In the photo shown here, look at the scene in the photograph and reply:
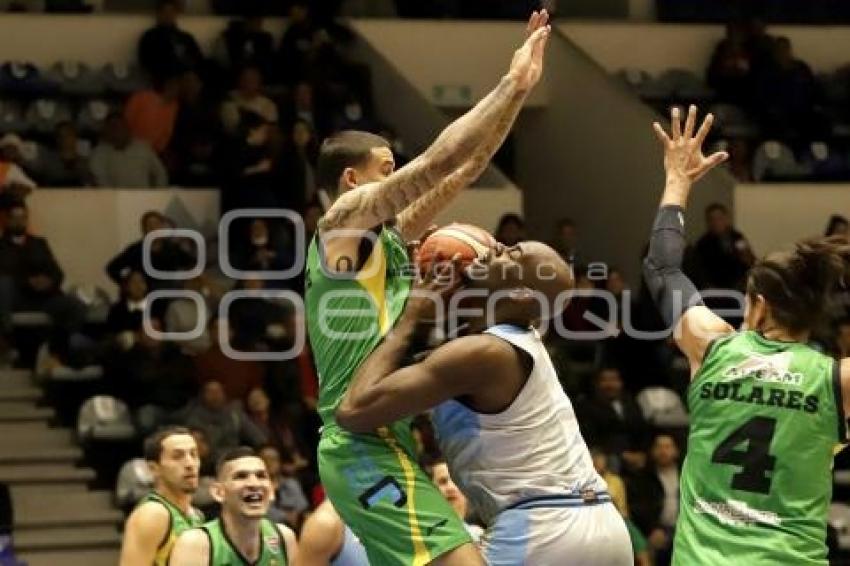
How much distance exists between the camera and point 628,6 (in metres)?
17.2

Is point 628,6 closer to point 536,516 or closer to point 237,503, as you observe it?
point 237,503

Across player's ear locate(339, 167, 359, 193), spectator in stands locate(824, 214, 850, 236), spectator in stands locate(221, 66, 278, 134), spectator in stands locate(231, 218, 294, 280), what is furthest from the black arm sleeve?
spectator in stands locate(221, 66, 278, 134)

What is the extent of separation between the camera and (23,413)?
1278cm

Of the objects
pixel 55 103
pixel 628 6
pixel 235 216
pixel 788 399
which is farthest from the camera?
pixel 628 6

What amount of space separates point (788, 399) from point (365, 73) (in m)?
10.6

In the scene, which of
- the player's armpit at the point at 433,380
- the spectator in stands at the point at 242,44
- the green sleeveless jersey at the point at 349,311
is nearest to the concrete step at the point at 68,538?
the spectator in stands at the point at 242,44

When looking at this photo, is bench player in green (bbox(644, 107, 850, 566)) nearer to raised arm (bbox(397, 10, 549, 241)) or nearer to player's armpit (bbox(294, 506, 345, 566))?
raised arm (bbox(397, 10, 549, 241))

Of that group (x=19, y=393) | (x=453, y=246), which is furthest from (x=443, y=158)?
(x=19, y=393)

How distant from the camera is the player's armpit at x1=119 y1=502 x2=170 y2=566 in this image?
7973 mm

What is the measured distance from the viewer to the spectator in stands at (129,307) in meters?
A: 12.6

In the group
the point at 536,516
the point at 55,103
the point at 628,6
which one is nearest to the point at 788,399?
the point at 536,516

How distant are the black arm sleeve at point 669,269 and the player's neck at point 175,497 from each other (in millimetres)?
3302

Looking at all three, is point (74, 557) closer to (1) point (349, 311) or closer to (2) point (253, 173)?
(2) point (253, 173)

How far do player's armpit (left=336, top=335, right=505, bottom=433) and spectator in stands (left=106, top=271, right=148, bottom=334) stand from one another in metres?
7.56
